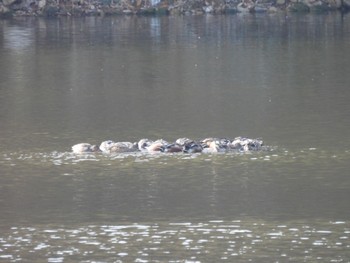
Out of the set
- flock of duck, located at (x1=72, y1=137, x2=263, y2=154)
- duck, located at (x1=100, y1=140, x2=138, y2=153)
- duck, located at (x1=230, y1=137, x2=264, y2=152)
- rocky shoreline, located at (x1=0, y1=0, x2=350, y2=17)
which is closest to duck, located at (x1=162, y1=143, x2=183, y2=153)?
flock of duck, located at (x1=72, y1=137, x2=263, y2=154)

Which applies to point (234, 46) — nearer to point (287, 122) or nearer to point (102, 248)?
point (287, 122)

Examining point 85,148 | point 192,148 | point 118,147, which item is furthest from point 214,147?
point 85,148

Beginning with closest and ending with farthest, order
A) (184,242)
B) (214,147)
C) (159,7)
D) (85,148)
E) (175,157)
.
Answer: (184,242), (175,157), (214,147), (85,148), (159,7)

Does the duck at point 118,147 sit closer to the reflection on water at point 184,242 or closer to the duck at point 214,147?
the duck at point 214,147

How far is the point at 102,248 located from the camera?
15.8 metres

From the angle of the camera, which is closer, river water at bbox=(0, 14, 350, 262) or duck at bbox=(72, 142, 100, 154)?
river water at bbox=(0, 14, 350, 262)

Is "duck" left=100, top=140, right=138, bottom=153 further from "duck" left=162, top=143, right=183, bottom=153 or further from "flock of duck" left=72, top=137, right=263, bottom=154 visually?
"duck" left=162, top=143, right=183, bottom=153

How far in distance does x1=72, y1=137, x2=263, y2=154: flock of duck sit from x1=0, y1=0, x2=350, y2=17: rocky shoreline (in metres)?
34.9

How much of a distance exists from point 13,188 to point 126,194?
5.85 ft

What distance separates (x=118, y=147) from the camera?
21297 mm

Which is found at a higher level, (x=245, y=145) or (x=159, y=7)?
(x=245, y=145)

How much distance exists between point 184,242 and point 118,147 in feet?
18.0

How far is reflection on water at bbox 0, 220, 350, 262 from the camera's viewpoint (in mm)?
15367

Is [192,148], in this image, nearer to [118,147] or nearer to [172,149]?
[172,149]
